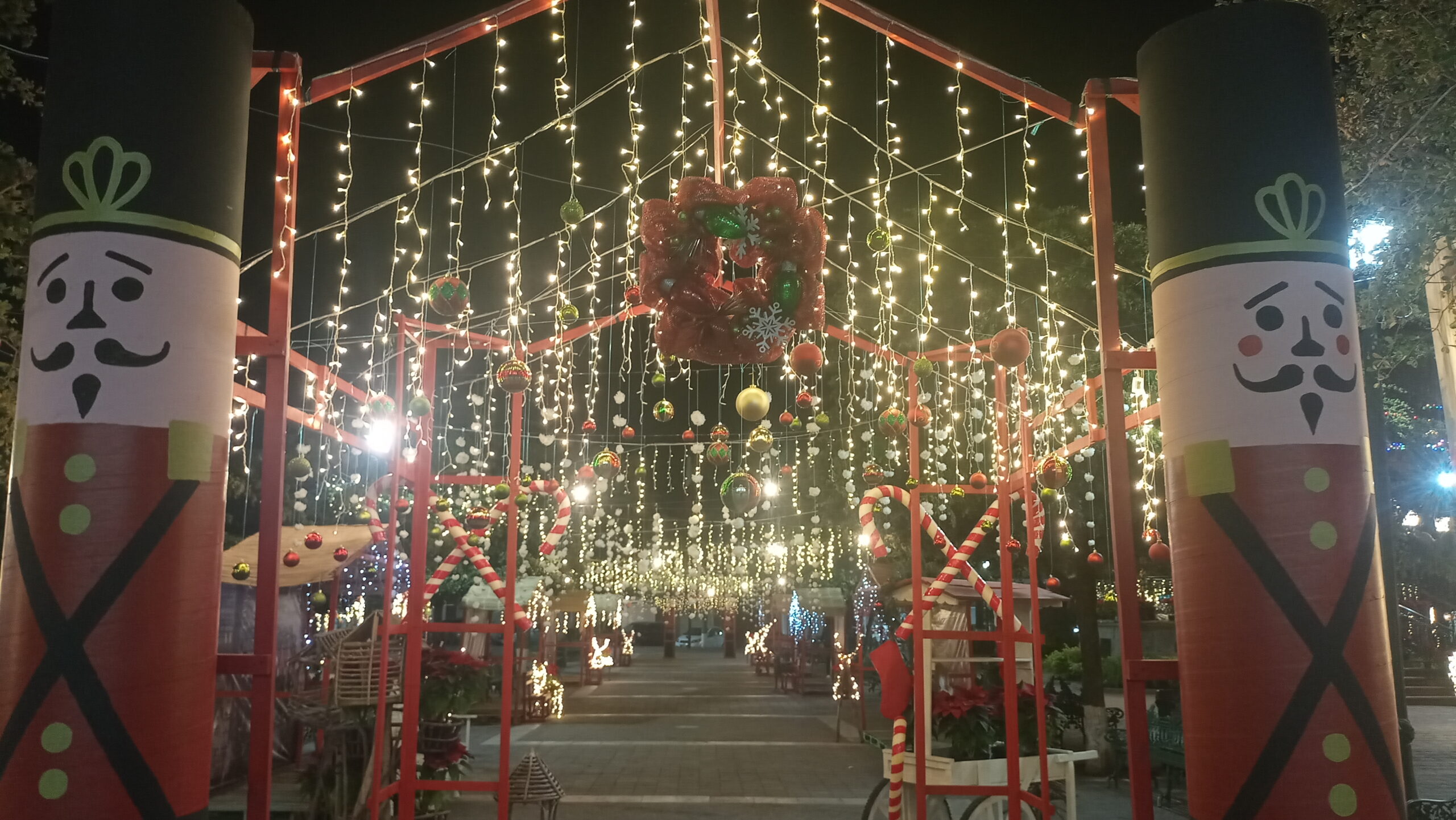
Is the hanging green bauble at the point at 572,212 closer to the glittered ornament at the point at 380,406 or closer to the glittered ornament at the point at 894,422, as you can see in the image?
the glittered ornament at the point at 380,406

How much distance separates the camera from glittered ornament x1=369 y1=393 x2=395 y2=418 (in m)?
6.38

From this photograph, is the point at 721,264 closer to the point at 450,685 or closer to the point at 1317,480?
the point at 1317,480

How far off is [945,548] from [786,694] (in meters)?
17.0

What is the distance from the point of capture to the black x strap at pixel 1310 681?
386 centimetres

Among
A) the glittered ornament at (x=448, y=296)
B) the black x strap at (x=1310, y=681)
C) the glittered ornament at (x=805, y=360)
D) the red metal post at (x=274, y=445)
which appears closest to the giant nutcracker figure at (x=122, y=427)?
the red metal post at (x=274, y=445)

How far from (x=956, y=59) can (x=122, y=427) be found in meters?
4.32

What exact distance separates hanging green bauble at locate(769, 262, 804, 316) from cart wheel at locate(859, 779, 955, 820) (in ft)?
11.5

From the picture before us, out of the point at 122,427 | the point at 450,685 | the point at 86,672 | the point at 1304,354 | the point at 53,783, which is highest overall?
the point at 1304,354

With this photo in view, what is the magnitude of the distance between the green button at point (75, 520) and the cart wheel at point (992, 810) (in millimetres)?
5701

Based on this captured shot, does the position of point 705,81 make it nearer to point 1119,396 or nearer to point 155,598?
point 1119,396

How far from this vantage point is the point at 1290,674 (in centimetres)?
388

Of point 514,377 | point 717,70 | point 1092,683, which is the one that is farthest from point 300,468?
point 1092,683

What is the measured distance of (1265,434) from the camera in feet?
13.2

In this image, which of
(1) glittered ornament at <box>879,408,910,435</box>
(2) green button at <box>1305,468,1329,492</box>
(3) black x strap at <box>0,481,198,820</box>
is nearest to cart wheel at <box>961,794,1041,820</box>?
(1) glittered ornament at <box>879,408,910,435</box>
